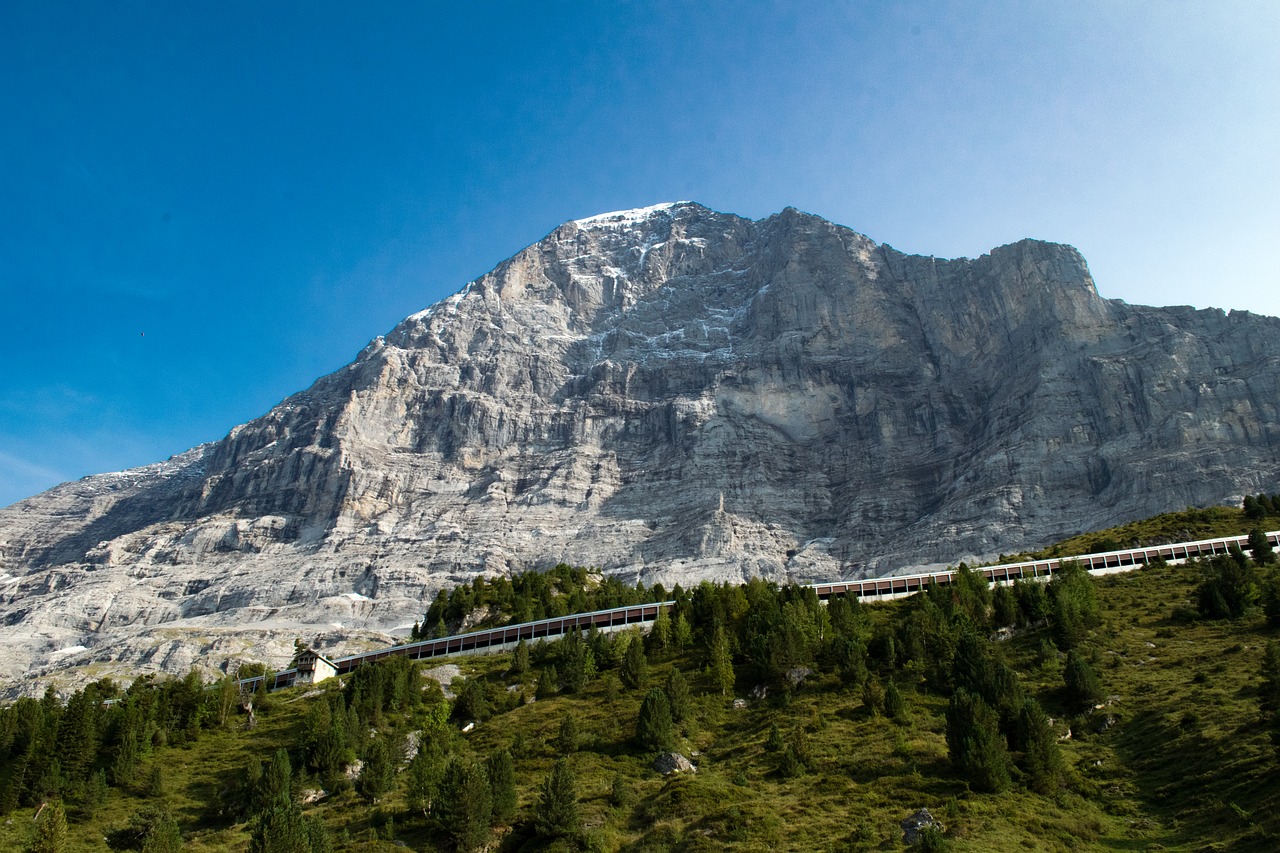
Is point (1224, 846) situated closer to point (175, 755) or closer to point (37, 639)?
point (175, 755)

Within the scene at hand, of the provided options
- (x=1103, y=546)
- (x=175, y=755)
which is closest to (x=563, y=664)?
(x=175, y=755)

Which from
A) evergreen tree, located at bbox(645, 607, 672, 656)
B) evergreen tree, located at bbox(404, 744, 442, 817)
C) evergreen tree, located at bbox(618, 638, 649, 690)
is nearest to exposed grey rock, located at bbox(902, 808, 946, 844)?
evergreen tree, located at bbox(404, 744, 442, 817)

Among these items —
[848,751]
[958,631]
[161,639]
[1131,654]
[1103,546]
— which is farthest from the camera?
[161,639]

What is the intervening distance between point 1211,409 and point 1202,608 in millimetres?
140933

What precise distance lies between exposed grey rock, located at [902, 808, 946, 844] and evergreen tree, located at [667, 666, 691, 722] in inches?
748

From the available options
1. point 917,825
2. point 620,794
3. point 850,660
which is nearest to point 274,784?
point 620,794

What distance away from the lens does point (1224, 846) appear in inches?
1516

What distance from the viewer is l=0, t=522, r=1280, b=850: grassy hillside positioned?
4459 centimetres

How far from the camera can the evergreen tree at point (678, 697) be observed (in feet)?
198

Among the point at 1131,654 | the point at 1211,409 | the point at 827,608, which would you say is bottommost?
the point at 1131,654

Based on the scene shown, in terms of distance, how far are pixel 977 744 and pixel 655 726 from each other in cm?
1859

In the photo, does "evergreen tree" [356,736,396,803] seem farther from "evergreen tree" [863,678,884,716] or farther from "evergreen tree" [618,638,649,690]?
"evergreen tree" [863,678,884,716]

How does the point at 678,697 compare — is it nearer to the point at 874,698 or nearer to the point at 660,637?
the point at 874,698

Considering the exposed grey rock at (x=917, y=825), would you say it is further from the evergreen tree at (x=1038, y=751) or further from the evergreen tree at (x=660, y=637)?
the evergreen tree at (x=660, y=637)
